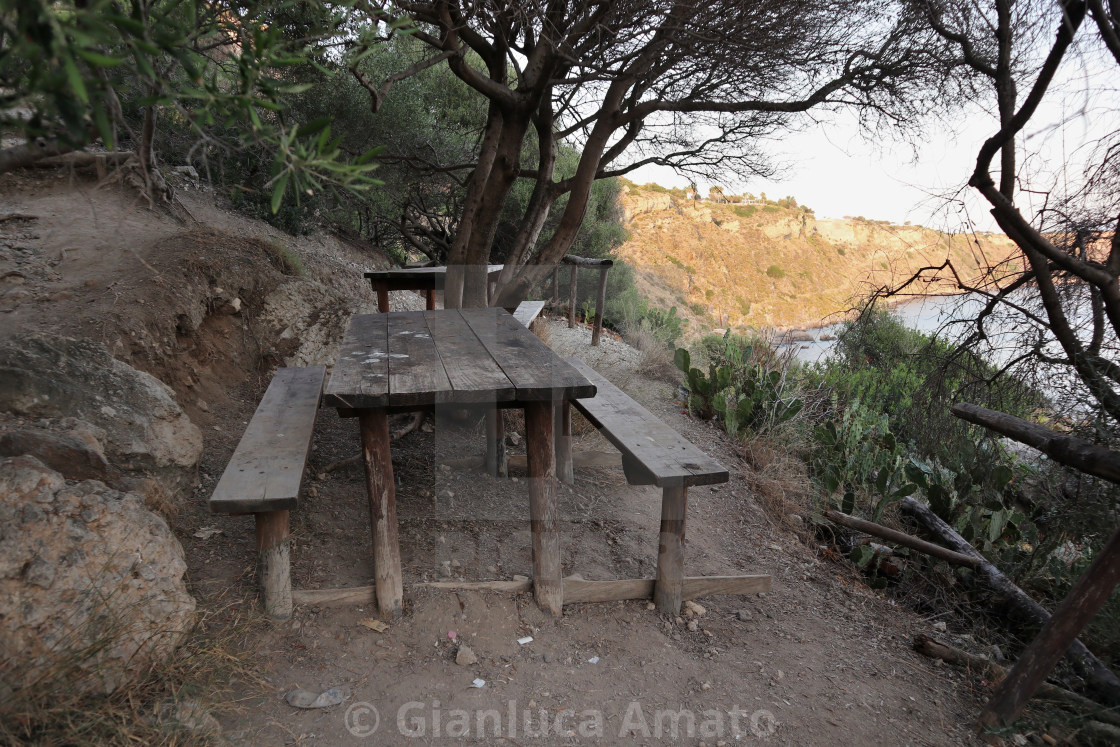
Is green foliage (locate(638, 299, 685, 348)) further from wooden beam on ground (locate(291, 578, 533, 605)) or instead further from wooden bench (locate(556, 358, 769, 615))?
wooden beam on ground (locate(291, 578, 533, 605))

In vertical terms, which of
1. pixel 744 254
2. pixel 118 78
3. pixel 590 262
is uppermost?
pixel 118 78

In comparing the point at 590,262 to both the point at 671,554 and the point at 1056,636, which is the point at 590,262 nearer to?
the point at 671,554

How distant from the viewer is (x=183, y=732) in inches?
72.1

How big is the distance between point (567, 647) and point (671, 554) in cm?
56

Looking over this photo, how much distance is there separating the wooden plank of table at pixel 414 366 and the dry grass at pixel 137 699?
0.98 metres

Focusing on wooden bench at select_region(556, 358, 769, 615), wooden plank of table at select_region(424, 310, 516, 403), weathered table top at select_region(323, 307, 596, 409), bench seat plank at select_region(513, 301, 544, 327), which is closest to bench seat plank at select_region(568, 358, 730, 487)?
wooden bench at select_region(556, 358, 769, 615)

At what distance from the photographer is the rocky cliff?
2481 cm

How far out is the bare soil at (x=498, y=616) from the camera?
2.20 metres

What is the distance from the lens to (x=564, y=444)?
406cm

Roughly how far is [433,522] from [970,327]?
119 inches

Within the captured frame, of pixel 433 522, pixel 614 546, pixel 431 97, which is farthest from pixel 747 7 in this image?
A: pixel 431 97

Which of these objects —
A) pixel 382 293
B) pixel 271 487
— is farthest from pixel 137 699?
pixel 382 293

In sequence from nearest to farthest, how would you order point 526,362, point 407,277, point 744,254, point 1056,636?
point 1056,636 < point 526,362 < point 407,277 < point 744,254

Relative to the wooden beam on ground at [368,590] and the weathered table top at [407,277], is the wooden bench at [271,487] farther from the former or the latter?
the weathered table top at [407,277]
